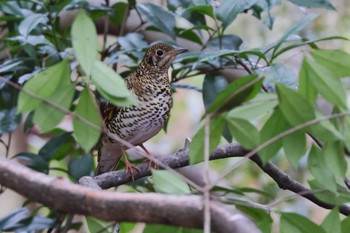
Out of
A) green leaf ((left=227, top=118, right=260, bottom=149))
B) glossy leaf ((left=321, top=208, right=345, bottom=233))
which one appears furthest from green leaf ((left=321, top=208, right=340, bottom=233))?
green leaf ((left=227, top=118, right=260, bottom=149))

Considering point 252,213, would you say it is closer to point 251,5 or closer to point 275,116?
point 275,116

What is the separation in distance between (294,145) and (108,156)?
131 cm

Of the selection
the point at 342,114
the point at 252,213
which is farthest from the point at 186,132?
the point at 342,114

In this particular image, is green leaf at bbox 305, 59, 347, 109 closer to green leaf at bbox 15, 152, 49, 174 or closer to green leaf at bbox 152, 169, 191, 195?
green leaf at bbox 152, 169, 191, 195

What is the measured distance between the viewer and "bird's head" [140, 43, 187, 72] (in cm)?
246

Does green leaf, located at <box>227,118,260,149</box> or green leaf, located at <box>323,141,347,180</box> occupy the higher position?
green leaf, located at <box>227,118,260,149</box>

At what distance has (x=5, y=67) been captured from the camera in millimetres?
2301

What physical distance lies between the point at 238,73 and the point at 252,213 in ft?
4.06

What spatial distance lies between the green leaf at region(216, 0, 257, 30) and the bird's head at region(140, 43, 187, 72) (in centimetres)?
34

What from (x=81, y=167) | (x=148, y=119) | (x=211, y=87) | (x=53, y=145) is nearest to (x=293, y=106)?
(x=211, y=87)

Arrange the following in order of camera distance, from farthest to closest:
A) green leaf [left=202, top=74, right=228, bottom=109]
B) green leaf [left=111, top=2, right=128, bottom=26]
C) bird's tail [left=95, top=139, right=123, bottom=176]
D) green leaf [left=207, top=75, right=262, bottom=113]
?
1. green leaf [left=111, top=2, right=128, bottom=26]
2. bird's tail [left=95, top=139, right=123, bottom=176]
3. green leaf [left=202, top=74, right=228, bottom=109]
4. green leaf [left=207, top=75, right=262, bottom=113]

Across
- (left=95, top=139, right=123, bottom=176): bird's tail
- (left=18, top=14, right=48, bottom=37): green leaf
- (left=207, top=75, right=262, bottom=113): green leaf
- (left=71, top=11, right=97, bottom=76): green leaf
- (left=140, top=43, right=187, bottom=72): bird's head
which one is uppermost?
(left=71, top=11, right=97, bottom=76): green leaf

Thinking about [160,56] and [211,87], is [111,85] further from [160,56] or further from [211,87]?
[160,56]

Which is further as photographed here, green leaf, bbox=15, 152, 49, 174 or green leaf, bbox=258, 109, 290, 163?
green leaf, bbox=15, 152, 49, 174
